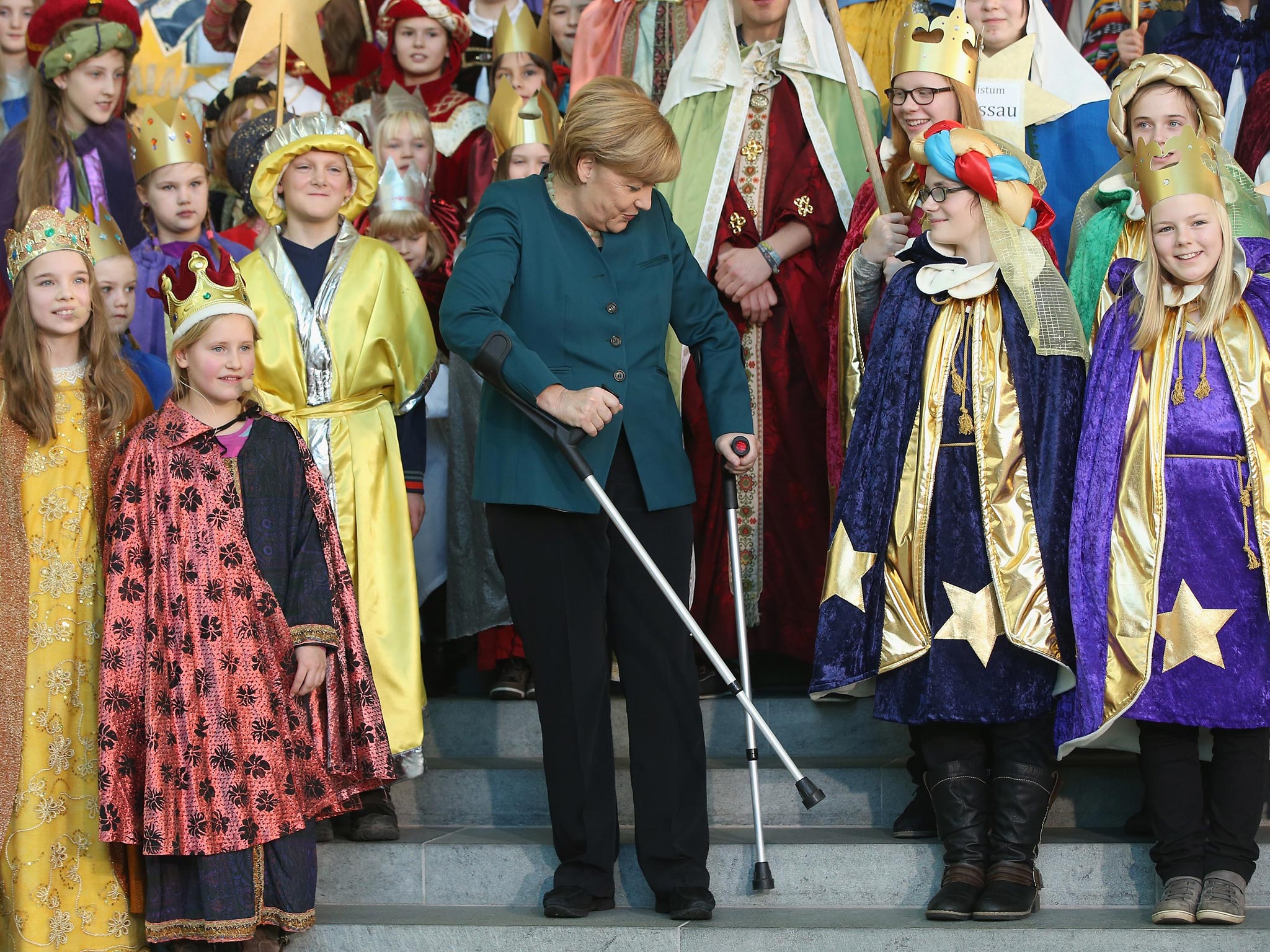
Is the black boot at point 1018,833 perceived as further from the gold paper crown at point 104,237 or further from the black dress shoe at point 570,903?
the gold paper crown at point 104,237

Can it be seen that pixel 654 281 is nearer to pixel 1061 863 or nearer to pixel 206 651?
pixel 206 651

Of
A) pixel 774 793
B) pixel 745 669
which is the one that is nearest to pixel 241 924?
pixel 745 669

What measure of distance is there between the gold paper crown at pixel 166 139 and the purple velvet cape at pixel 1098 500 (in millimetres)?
3633

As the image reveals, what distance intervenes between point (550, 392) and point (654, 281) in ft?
1.88

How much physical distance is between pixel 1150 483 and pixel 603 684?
59.9 inches

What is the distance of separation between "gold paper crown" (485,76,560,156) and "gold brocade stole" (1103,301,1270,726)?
281cm

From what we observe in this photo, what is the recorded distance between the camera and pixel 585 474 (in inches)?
161

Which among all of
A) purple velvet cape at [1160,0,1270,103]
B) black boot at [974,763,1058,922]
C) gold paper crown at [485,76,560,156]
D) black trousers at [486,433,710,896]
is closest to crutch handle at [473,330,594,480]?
black trousers at [486,433,710,896]

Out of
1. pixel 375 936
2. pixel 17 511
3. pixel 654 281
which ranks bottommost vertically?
pixel 375 936

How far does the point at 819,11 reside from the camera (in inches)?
230

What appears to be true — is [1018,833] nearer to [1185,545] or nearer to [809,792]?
[809,792]

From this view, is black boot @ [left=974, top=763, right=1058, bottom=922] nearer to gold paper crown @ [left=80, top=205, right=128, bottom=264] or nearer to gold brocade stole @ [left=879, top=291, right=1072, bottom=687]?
gold brocade stole @ [left=879, top=291, right=1072, bottom=687]

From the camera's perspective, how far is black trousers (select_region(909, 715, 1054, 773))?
170 inches

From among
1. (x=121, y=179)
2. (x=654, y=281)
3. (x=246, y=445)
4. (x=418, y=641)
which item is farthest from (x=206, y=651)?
(x=121, y=179)
